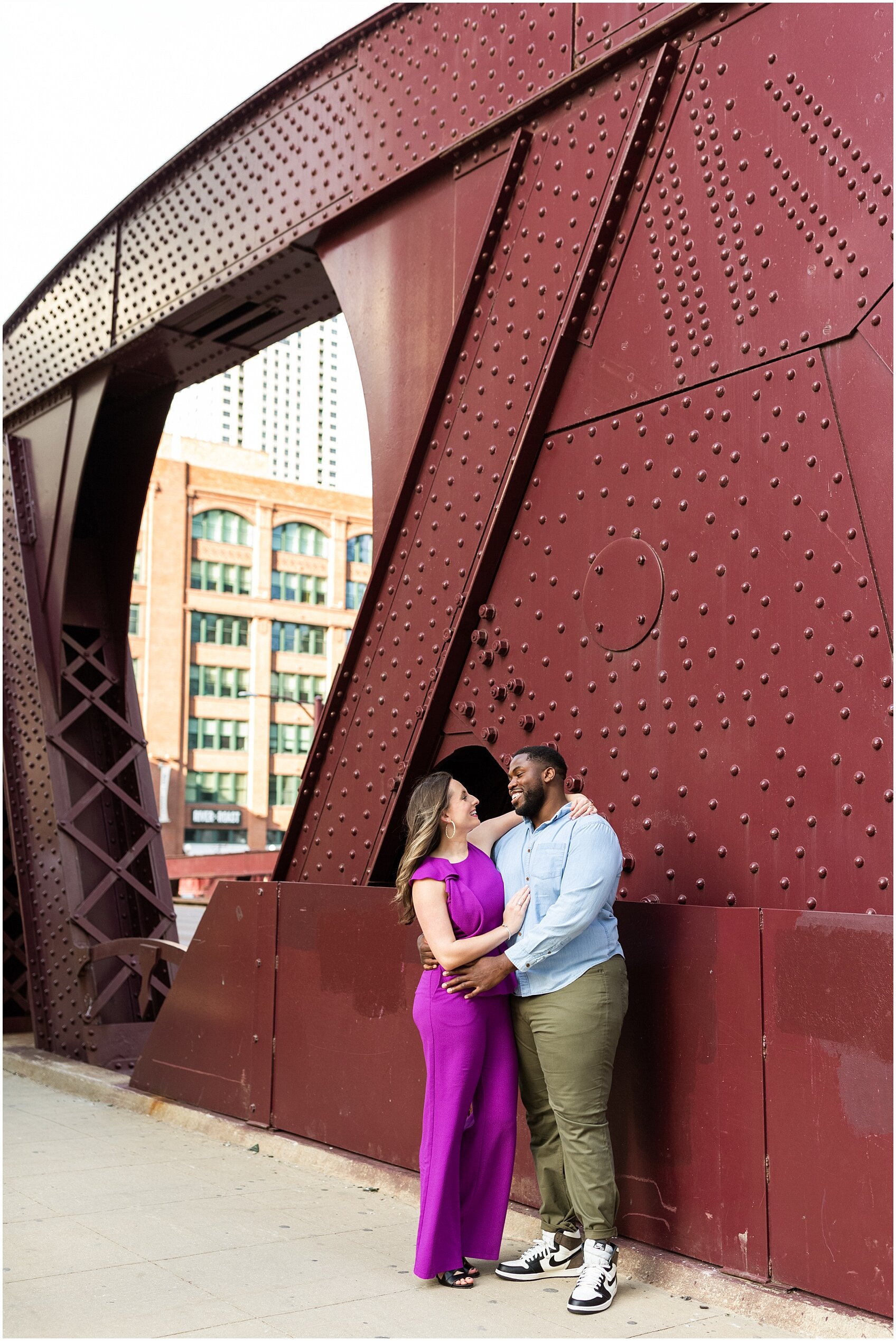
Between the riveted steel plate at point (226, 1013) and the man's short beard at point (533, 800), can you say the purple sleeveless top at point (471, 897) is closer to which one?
the man's short beard at point (533, 800)

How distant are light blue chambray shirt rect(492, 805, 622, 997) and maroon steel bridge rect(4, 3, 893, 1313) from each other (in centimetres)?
29

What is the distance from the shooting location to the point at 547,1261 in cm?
438

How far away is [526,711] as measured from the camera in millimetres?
5336

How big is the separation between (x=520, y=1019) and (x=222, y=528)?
61596 millimetres

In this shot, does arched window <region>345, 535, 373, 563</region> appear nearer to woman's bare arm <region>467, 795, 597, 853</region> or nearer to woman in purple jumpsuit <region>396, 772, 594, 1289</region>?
woman's bare arm <region>467, 795, 597, 853</region>

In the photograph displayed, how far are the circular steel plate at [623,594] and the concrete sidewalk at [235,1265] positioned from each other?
2333 mm

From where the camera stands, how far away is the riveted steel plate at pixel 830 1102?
3646 mm

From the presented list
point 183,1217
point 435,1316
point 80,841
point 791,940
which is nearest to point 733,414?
point 791,940

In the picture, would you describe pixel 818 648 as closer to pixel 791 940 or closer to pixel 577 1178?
pixel 791 940

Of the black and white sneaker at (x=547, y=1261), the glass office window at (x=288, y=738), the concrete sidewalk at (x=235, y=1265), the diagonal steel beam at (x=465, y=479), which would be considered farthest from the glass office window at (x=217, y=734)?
the black and white sneaker at (x=547, y=1261)

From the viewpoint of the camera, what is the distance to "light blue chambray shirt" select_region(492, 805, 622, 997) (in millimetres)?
4145

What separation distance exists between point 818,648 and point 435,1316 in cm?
250

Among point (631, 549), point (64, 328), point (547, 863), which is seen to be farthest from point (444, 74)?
point (64, 328)

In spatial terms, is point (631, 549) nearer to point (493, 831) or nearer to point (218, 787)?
point (493, 831)
